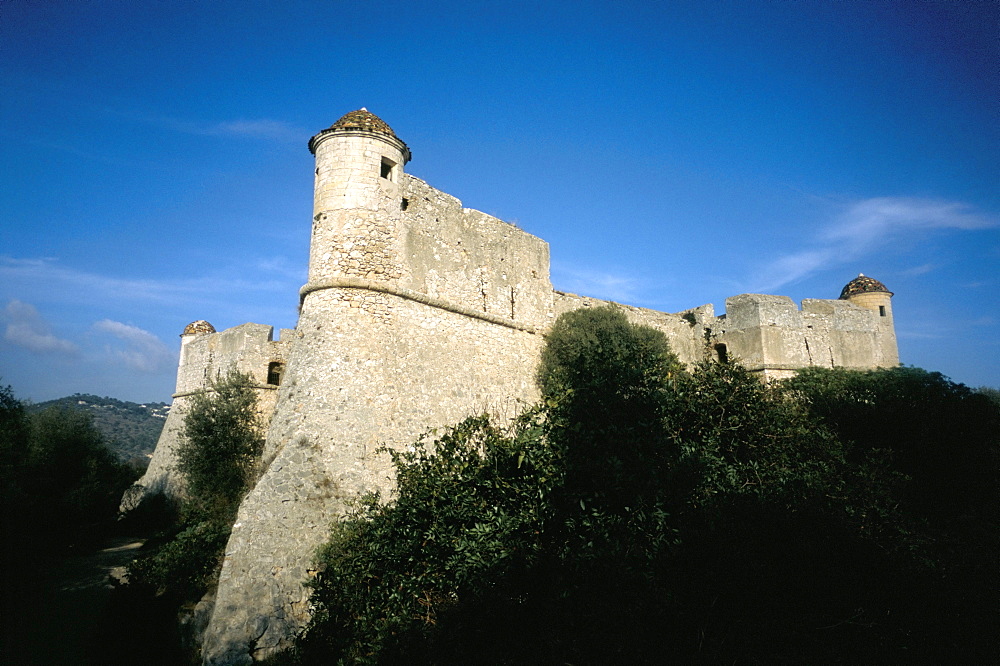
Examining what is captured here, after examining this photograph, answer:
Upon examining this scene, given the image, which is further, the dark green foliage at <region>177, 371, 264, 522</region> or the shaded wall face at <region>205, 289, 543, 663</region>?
the dark green foliage at <region>177, 371, 264, 522</region>

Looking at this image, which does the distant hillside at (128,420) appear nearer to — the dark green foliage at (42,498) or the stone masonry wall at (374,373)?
the dark green foliage at (42,498)

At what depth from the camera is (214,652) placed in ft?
24.8

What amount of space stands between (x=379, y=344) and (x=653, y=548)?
6.88 m

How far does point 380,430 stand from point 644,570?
19.8ft

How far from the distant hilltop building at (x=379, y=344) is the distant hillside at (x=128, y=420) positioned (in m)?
67.8

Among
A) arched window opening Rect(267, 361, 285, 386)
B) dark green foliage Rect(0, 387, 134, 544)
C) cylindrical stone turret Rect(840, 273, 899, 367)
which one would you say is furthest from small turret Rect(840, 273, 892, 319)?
dark green foliage Rect(0, 387, 134, 544)

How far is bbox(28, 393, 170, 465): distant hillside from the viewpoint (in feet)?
240

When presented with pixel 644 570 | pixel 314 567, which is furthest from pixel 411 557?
pixel 644 570

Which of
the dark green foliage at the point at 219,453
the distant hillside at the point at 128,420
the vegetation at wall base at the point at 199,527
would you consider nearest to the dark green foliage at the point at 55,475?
the vegetation at wall base at the point at 199,527

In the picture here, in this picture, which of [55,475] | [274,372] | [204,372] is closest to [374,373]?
[274,372]

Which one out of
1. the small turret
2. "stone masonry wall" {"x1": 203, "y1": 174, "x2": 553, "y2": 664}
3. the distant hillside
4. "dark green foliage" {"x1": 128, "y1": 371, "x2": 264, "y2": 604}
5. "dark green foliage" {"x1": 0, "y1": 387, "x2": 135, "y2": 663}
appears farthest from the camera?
the distant hillside

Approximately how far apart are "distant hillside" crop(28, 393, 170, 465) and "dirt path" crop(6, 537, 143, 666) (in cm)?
5492

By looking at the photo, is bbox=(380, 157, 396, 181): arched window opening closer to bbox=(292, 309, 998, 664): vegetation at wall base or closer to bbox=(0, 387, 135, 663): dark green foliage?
bbox=(292, 309, 998, 664): vegetation at wall base

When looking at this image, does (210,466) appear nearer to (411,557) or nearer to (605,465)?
(411,557)
